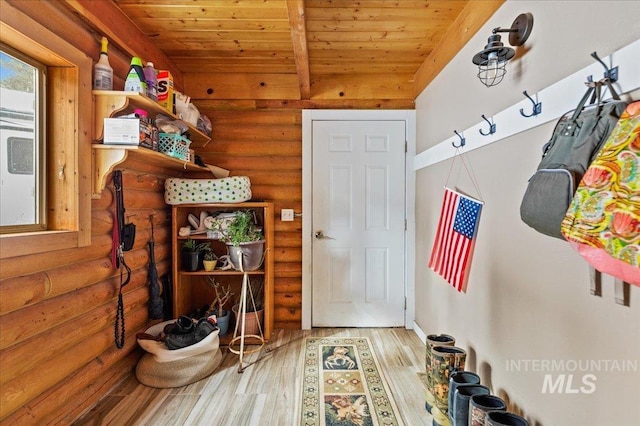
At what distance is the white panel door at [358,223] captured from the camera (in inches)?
125

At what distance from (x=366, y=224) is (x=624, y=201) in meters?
2.36

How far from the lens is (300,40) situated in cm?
227

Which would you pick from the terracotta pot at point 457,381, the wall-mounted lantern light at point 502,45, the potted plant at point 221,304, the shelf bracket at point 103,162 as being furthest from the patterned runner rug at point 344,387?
the wall-mounted lantern light at point 502,45

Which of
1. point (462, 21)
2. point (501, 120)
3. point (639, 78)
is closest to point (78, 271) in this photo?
point (501, 120)

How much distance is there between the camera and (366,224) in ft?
10.5

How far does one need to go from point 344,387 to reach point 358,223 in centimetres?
146

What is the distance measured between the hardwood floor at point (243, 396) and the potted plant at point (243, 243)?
74cm

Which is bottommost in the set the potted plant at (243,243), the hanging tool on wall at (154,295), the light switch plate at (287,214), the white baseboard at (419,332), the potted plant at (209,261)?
the white baseboard at (419,332)

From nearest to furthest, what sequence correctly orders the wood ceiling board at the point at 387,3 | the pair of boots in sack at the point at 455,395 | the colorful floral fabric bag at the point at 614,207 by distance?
the colorful floral fabric bag at the point at 614,207
the pair of boots in sack at the point at 455,395
the wood ceiling board at the point at 387,3

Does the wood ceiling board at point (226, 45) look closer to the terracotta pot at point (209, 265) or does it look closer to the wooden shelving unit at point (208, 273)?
the wooden shelving unit at point (208, 273)

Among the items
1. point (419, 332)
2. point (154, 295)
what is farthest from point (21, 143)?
point (419, 332)

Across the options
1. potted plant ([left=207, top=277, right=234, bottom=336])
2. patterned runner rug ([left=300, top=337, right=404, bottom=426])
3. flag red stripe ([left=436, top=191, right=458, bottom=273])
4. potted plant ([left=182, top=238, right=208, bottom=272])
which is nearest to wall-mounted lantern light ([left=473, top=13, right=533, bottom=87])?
flag red stripe ([left=436, top=191, right=458, bottom=273])

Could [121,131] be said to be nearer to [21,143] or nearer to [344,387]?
[21,143]

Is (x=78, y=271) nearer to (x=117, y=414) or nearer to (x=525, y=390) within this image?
(x=117, y=414)
